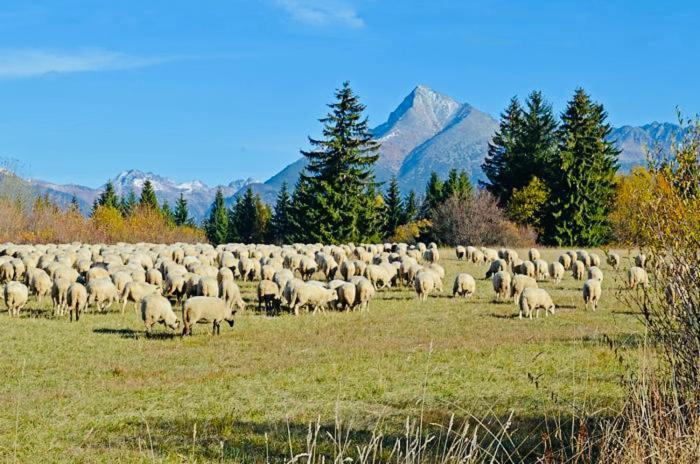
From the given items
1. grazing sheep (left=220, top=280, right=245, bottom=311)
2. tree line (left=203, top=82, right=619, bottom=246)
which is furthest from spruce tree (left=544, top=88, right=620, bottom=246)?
grazing sheep (left=220, top=280, right=245, bottom=311)

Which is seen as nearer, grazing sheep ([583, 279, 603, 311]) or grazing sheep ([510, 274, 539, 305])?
grazing sheep ([583, 279, 603, 311])

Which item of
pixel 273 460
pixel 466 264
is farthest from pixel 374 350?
pixel 466 264

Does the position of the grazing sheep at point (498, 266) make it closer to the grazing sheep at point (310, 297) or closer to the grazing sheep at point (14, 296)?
the grazing sheep at point (310, 297)

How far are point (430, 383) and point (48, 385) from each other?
25.1 feet

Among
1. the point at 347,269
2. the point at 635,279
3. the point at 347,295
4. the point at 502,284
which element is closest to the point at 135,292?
the point at 347,295

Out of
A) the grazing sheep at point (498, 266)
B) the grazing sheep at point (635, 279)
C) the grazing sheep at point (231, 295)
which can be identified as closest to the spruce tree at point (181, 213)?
the grazing sheep at point (498, 266)

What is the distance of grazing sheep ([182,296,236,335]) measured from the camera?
65.5 feet

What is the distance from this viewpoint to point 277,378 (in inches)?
566

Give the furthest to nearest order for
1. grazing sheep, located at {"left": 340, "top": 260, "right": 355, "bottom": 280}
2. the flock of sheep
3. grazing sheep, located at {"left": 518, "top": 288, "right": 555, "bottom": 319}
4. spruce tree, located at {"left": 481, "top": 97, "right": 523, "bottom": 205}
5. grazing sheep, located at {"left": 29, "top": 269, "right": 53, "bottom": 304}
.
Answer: spruce tree, located at {"left": 481, "top": 97, "right": 523, "bottom": 205} < grazing sheep, located at {"left": 340, "top": 260, "right": 355, "bottom": 280} < grazing sheep, located at {"left": 29, "top": 269, "right": 53, "bottom": 304} < grazing sheep, located at {"left": 518, "top": 288, "right": 555, "bottom": 319} < the flock of sheep

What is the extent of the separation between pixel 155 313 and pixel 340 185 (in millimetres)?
46535

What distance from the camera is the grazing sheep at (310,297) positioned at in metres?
24.7

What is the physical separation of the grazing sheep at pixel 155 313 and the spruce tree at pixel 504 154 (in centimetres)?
5633

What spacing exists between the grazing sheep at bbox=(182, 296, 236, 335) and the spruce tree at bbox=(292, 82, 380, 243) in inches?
1708

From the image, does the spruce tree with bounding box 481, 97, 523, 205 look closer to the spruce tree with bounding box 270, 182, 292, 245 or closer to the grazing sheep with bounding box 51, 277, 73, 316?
the spruce tree with bounding box 270, 182, 292, 245
